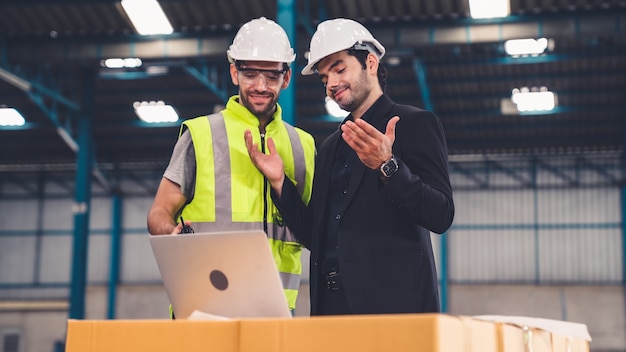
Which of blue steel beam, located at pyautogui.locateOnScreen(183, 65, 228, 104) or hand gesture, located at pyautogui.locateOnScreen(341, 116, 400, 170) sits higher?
blue steel beam, located at pyautogui.locateOnScreen(183, 65, 228, 104)

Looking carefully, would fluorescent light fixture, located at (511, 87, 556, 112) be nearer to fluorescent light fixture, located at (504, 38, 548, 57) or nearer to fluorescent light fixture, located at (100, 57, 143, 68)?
fluorescent light fixture, located at (504, 38, 548, 57)

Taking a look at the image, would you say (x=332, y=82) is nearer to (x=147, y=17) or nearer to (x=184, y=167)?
(x=184, y=167)

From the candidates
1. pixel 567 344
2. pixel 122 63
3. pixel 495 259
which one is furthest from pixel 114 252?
pixel 567 344

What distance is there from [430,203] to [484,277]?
22.2 m

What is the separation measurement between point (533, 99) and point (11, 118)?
1319 centimetres

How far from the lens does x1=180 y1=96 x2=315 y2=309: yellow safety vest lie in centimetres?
357

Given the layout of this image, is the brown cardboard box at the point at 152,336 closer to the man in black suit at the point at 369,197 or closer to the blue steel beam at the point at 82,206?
the man in black suit at the point at 369,197

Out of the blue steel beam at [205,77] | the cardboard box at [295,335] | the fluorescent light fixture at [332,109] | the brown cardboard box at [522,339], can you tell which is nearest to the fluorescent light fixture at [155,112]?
the blue steel beam at [205,77]

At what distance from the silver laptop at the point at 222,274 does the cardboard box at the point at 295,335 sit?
0.39 metres

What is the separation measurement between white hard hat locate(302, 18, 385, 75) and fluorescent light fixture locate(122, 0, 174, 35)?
447 inches

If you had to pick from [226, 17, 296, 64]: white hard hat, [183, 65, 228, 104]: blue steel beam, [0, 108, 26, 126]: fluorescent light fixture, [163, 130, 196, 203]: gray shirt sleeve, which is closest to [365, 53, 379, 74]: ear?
[226, 17, 296, 64]: white hard hat

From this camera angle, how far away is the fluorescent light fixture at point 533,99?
19344 mm

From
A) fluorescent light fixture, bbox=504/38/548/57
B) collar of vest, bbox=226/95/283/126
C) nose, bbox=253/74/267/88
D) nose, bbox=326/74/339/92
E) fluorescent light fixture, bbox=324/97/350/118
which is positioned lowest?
collar of vest, bbox=226/95/283/126

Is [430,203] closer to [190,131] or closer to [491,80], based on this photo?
[190,131]
